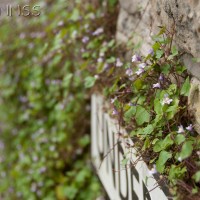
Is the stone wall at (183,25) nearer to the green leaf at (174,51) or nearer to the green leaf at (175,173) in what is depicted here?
the green leaf at (174,51)

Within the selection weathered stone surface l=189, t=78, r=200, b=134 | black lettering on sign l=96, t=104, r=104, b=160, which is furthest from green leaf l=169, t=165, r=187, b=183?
black lettering on sign l=96, t=104, r=104, b=160

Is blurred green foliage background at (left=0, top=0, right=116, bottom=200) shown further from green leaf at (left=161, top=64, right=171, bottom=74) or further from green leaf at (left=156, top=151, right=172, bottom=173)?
green leaf at (left=156, top=151, right=172, bottom=173)

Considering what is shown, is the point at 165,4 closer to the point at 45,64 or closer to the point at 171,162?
the point at 171,162

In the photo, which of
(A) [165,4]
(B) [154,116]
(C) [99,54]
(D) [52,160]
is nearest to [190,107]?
(B) [154,116]

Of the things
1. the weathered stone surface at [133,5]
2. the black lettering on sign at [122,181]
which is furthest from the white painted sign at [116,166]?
the weathered stone surface at [133,5]

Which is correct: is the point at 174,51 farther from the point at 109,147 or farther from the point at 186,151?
the point at 109,147

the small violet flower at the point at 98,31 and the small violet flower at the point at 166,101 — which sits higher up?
the small violet flower at the point at 98,31

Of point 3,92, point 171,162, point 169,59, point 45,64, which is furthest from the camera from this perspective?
point 3,92
